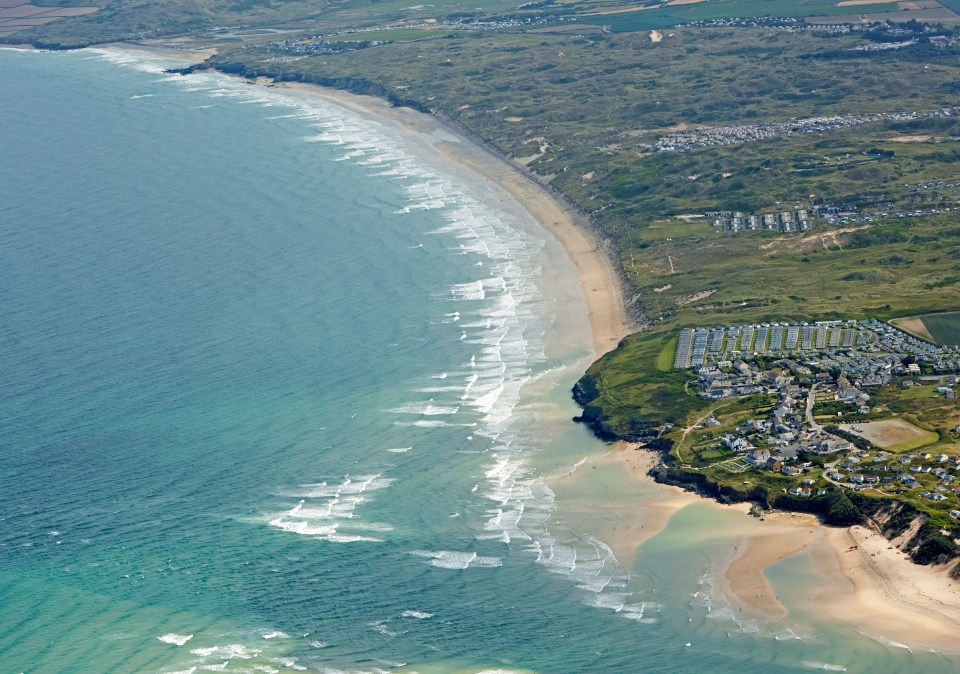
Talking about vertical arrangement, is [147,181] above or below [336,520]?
above

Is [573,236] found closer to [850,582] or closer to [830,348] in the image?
[830,348]

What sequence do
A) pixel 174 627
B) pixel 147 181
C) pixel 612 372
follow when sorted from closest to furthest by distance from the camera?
pixel 174 627, pixel 612 372, pixel 147 181

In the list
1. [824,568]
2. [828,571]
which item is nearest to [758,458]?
[824,568]

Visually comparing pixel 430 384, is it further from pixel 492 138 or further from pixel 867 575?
pixel 492 138

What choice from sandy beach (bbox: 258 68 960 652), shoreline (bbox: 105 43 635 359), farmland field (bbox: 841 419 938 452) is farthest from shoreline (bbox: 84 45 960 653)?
shoreline (bbox: 105 43 635 359)

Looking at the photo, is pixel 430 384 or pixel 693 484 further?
pixel 430 384

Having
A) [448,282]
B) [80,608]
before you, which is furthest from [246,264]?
[80,608]
